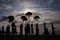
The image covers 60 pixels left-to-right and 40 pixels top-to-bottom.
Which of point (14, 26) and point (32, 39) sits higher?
point (14, 26)

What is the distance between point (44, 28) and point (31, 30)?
34.2 ft

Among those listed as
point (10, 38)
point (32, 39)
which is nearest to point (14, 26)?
point (10, 38)

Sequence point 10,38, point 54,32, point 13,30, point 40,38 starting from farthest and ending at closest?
point 13,30 < point 54,32 < point 10,38 < point 40,38

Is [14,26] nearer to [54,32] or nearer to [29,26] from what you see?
[29,26]

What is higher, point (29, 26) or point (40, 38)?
point (29, 26)

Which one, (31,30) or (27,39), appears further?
(31,30)

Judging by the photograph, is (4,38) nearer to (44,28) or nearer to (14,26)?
(14,26)

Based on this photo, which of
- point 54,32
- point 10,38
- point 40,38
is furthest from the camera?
point 54,32

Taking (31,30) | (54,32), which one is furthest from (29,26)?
(54,32)

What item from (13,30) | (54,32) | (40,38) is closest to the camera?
(40,38)

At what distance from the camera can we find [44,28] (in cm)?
8362

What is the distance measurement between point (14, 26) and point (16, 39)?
66.6 ft

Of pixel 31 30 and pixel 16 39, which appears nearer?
pixel 16 39

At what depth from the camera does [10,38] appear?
67.9m
